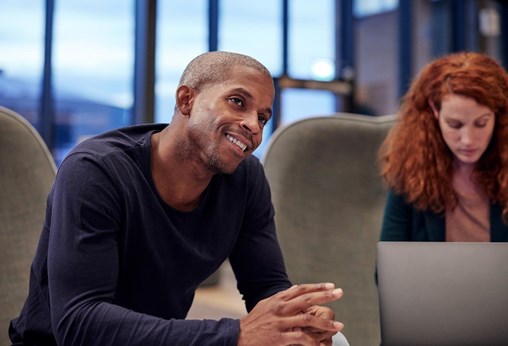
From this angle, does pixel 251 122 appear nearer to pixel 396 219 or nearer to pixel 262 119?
pixel 262 119

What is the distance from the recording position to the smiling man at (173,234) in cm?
98

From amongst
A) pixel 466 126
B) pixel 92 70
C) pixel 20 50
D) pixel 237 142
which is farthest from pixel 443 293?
pixel 92 70

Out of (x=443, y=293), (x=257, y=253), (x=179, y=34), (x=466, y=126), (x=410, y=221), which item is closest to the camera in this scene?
(x=443, y=293)

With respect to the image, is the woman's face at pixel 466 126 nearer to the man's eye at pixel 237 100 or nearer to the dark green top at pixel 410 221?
the dark green top at pixel 410 221

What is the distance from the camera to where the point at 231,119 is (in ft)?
3.75

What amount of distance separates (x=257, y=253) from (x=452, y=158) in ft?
2.10

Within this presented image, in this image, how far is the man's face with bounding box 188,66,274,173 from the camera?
1142mm

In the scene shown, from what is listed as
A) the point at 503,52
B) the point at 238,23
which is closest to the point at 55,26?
the point at 238,23

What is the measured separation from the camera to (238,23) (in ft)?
16.5

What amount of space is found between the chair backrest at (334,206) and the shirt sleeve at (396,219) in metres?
0.09

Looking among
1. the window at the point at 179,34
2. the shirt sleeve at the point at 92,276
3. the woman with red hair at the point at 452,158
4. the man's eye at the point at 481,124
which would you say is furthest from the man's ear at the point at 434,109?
the window at the point at 179,34

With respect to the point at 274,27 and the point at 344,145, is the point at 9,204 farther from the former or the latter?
the point at 274,27

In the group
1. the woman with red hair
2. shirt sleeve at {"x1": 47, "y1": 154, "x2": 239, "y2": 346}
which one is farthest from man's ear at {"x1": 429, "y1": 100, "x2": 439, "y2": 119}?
shirt sleeve at {"x1": 47, "y1": 154, "x2": 239, "y2": 346}

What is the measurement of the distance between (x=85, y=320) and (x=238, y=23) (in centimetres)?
428
